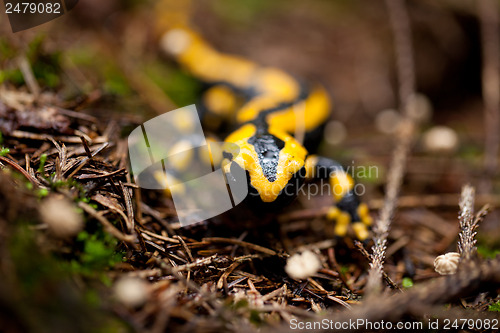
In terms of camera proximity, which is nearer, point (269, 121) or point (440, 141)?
point (269, 121)

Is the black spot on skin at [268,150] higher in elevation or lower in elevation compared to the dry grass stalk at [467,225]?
higher

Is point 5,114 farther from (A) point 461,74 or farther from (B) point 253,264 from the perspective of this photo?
(A) point 461,74

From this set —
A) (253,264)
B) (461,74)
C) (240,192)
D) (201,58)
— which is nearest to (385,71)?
(461,74)

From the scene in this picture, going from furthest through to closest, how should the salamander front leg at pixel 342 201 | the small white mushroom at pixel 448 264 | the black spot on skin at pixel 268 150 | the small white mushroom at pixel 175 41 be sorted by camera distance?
1. the small white mushroom at pixel 175 41
2. the salamander front leg at pixel 342 201
3. the black spot on skin at pixel 268 150
4. the small white mushroom at pixel 448 264

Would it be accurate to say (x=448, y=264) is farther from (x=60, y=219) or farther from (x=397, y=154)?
(x=60, y=219)

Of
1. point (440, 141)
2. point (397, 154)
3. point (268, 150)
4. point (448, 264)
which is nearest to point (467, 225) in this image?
point (448, 264)

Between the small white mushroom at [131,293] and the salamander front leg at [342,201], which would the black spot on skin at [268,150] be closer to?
the salamander front leg at [342,201]

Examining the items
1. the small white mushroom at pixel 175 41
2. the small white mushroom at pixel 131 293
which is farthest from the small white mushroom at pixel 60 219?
the small white mushroom at pixel 175 41

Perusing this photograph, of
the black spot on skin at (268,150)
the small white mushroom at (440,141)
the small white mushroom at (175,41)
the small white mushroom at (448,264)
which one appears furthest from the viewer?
the small white mushroom at (175,41)
